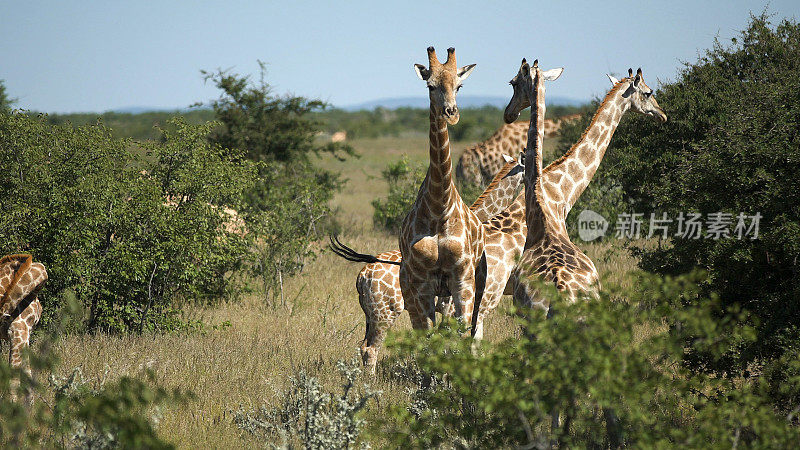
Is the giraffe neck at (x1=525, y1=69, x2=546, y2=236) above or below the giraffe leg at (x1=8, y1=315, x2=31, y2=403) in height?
above

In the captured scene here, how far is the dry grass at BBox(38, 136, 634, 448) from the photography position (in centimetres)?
626

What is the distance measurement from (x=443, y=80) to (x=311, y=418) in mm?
2785

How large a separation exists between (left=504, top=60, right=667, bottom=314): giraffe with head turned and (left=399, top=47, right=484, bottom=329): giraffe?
0.51 m

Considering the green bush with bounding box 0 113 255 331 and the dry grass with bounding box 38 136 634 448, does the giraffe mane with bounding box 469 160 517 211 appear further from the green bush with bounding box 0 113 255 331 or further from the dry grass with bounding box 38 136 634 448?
the green bush with bounding box 0 113 255 331

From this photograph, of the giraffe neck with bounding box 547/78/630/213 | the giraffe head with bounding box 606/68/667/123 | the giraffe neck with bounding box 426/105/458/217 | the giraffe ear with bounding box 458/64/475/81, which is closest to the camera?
the giraffe ear with bounding box 458/64/475/81

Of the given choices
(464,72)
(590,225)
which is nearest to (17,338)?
(464,72)

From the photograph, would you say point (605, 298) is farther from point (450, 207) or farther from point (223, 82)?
point (223, 82)

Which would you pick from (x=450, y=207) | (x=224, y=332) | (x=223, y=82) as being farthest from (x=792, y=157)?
(x=223, y=82)

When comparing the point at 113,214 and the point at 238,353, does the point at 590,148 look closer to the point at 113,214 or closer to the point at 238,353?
the point at 238,353

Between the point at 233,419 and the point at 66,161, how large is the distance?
405cm

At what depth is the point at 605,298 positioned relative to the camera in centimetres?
384

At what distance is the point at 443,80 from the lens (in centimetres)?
571

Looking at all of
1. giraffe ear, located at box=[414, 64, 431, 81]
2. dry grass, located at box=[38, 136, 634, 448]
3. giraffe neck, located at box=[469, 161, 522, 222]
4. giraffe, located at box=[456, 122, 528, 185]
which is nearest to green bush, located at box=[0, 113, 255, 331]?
dry grass, located at box=[38, 136, 634, 448]

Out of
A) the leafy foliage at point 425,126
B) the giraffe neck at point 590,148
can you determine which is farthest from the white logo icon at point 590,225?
the leafy foliage at point 425,126
